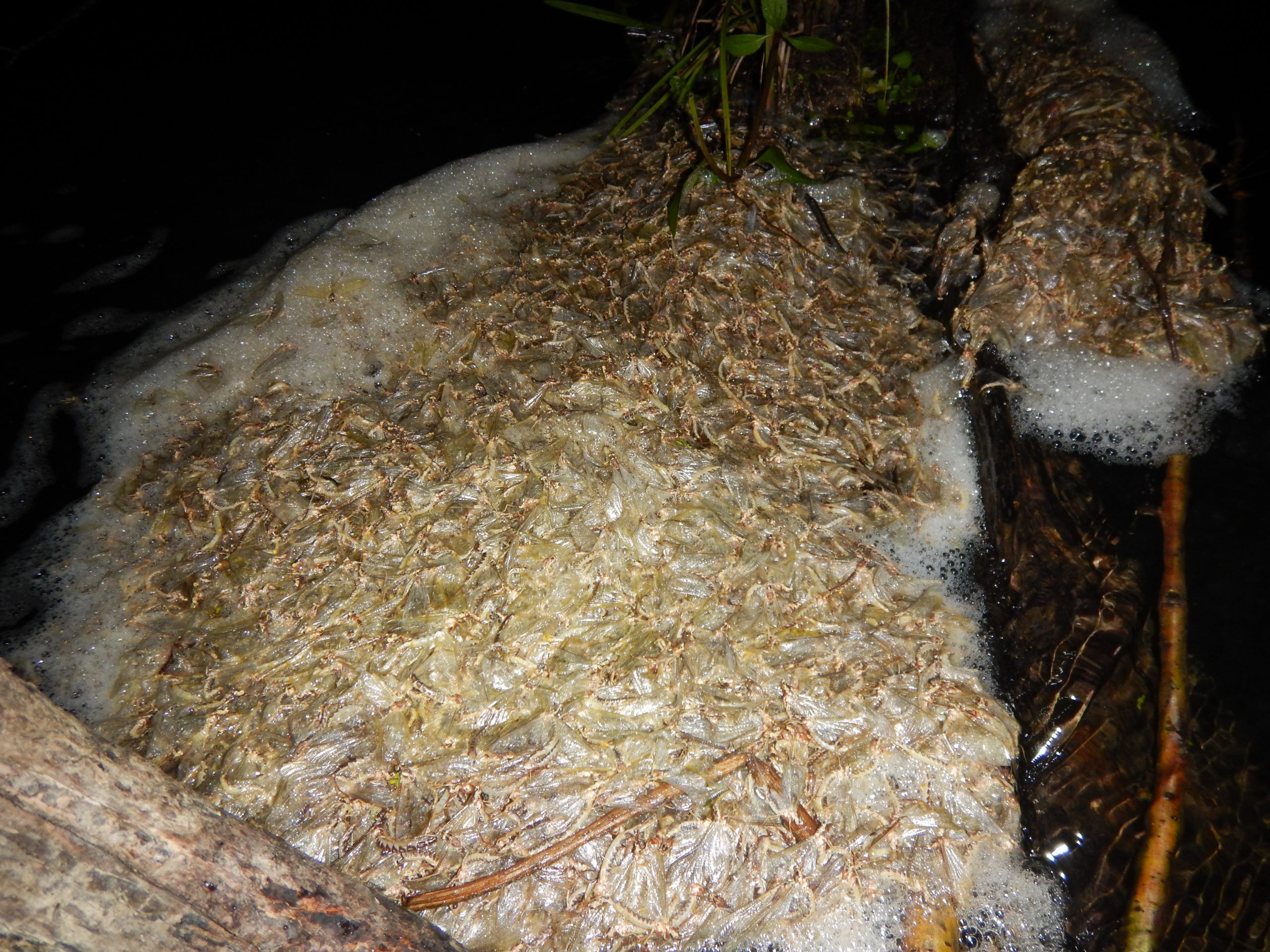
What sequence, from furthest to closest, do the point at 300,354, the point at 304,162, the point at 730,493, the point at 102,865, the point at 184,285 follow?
the point at 304,162
the point at 184,285
the point at 300,354
the point at 730,493
the point at 102,865

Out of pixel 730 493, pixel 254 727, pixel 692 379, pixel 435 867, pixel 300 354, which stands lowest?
pixel 435 867

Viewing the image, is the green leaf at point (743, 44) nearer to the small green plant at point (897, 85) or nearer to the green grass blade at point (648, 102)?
the green grass blade at point (648, 102)

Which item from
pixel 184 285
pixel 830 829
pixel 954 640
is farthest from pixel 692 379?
pixel 184 285

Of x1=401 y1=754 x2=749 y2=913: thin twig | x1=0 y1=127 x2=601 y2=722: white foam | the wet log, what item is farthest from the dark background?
the wet log

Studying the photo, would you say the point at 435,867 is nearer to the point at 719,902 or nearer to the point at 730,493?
the point at 719,902

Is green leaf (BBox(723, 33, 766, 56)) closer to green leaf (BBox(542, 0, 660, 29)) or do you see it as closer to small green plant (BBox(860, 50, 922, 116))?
green leaf (BBox(542, 0, 660, 29))

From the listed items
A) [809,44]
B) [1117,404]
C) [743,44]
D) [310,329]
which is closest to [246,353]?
[310,329]

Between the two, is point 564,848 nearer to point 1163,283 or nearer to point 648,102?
point 1163,283
